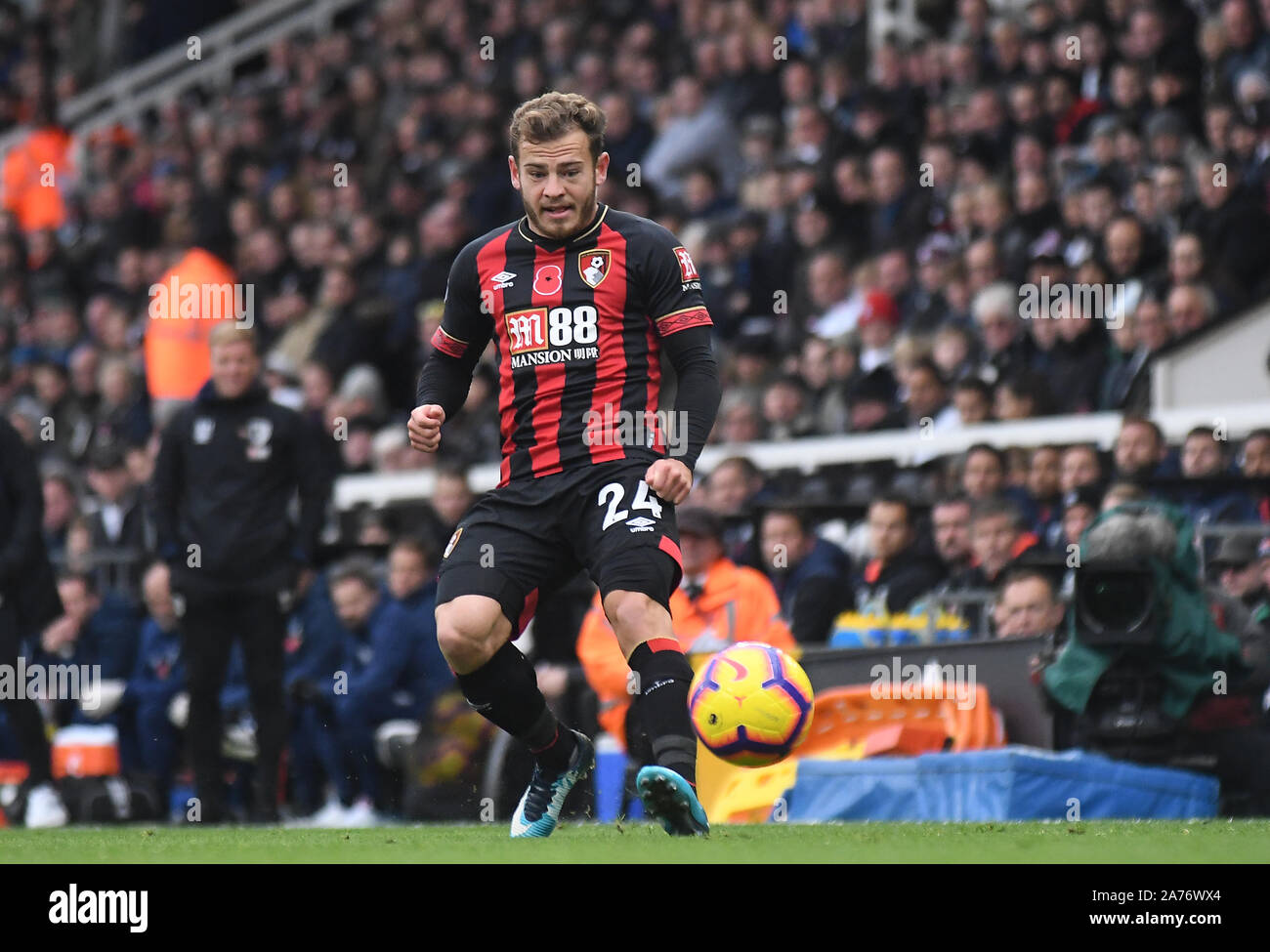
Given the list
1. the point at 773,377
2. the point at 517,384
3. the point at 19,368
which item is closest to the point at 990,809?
the point at 517,384

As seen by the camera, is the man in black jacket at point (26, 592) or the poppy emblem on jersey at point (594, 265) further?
the man in black jacket at point (26, 592)

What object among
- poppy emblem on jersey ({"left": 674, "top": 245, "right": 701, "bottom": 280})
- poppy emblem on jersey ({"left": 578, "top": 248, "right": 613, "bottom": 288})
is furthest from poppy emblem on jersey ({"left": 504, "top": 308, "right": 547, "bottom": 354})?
poppy emblem on jersey ({"left": 674, "top": 245, "right": 701, "bottom": 280})

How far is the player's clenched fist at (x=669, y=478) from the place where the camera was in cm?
630

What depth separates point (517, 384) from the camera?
6723mm

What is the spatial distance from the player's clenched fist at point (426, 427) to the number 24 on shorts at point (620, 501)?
1.85 ft

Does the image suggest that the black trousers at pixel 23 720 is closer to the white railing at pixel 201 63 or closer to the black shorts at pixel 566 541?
the black shorts at pixel 566 541

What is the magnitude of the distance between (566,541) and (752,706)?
Answer: 31.7 inches

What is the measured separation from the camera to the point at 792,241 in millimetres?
13438

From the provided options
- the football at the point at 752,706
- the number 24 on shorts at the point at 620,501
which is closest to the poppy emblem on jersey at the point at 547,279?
the number 24 on shorts at the point at 620,501

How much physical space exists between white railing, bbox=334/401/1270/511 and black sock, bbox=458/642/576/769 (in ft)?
13.1

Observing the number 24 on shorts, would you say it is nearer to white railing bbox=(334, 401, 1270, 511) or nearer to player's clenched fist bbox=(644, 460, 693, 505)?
player's clenched fist bbox=(644, 460, 693, 505)

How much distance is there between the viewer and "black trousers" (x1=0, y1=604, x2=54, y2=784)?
9.98 m
